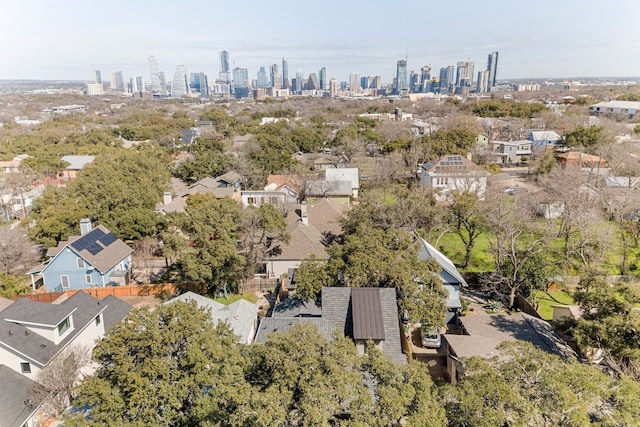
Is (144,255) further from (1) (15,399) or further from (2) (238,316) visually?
(1) (15,399)

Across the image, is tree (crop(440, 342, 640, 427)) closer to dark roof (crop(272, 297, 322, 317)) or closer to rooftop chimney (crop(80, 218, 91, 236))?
dark roof (crop(272, 297, 322, 317))

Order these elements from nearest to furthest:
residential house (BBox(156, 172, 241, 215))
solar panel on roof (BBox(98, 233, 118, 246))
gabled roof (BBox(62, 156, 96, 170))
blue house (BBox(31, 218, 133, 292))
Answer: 1. blue house (BBox(31, 218, 133, 292))
2. solar panel on roof (BBox(98, 233, 118, 246))
3. residential house (BBox(156, 172, 241, 215))
4. gabled roof (BBox(62, 156, 96, 170))

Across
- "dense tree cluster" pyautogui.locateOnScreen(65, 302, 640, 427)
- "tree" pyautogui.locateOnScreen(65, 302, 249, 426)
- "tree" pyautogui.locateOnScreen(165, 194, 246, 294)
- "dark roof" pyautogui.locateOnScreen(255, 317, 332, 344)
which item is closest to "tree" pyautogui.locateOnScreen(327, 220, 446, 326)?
"dark roof" pyautogui.locateOnScreen(255, 317, 332, 344)

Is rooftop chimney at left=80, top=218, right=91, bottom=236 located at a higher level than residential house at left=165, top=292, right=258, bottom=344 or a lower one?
higher

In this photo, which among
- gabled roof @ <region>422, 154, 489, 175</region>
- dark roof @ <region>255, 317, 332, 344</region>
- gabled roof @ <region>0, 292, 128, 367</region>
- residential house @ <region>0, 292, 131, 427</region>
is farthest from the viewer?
gabled roof @ <region>422, 154, 489, 175</region>

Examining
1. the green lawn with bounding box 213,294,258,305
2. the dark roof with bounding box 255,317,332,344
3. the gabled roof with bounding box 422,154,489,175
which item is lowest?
the green lawn with bounding box 213,294,258,305

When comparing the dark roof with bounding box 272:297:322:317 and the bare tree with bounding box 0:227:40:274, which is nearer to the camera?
the dark roof with bounding box 272:297:322:317

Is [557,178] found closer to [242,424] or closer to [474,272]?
[474,272]

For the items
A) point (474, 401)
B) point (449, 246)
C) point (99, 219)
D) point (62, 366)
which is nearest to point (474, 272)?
point (449, 246)
